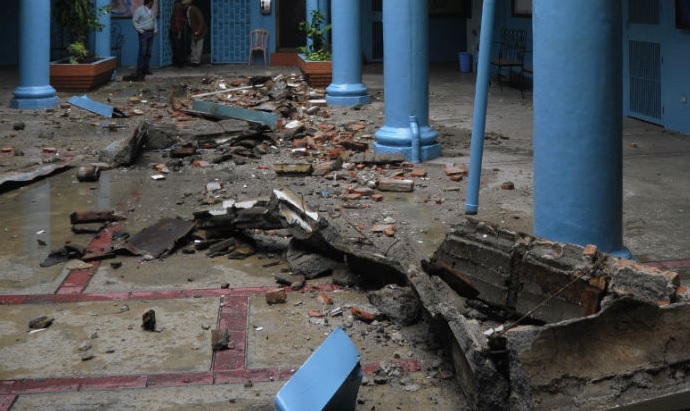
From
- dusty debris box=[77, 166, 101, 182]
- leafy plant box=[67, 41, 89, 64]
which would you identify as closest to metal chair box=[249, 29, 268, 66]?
leafy plant box=[67, 41, 89, 64]

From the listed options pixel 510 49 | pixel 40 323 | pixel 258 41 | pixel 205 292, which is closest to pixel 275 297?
pixel 205 292

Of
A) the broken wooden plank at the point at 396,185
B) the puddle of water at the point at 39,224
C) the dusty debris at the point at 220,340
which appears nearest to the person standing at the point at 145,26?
the puddle of water at the point at 39,224

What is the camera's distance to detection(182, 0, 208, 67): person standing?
982 inches

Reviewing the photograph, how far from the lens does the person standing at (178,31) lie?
24.7 meters

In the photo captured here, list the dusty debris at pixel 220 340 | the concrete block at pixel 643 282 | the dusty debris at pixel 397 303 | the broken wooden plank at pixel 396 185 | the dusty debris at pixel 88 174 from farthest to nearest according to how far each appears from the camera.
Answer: the dusty debris at pixel 88 174 < the broken wooden plank at pixel 396 185 < the dusty debris at pixel 397 303 < the dusty debris at pixel 220 340 < the concrete block at pixel 643 282

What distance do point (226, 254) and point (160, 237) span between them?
1.96 feet

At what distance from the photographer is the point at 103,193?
9.60 metres

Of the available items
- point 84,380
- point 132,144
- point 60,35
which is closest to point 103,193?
point 132,144

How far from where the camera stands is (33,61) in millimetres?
16375

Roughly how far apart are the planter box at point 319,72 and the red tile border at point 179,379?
13852 mm

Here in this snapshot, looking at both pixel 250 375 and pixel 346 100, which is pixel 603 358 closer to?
pixel 250 375

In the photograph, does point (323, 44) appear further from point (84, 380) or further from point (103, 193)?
point (84, 380)

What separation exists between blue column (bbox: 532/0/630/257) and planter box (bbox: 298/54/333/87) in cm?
1257

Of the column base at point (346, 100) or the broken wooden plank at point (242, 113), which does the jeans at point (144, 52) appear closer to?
the column base at point (346, 100)
